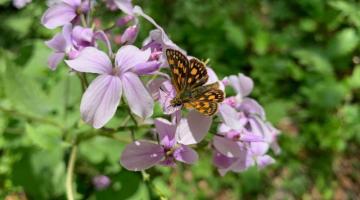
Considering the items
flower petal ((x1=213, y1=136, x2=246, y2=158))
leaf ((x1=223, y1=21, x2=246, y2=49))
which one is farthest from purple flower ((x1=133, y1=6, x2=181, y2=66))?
leaf ((x1=223, y1=21, x2=246, y2=49))

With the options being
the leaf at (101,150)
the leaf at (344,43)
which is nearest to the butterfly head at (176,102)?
the leaf at (101,150)

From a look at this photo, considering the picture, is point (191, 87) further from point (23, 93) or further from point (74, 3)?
point (23, 93)

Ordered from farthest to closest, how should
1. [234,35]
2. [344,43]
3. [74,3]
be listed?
[344,43] < [234,35] < [74,3]

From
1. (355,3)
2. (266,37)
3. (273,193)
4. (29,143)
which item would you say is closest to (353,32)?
(355,3)

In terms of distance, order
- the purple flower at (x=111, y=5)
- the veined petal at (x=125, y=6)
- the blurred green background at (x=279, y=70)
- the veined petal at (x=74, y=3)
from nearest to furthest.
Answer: the veined petal at (x=74, y=3), the veined petal at (x=125, y=6), the purple flower at (x=111, y=5), the blurred green background at (x=279, y=70)

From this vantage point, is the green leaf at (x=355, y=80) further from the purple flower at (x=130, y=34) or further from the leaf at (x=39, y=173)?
the purple flower at (x=130, y=34)

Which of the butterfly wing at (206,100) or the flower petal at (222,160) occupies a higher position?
the butterfly wing at (206,100)

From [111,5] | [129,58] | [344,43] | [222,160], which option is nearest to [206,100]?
[129,58]
